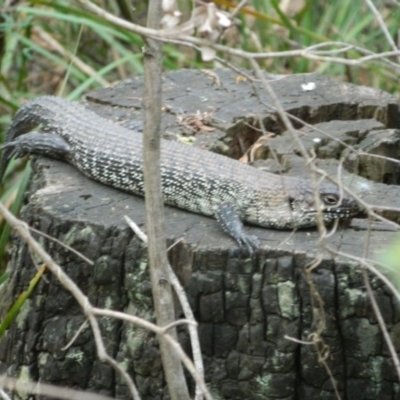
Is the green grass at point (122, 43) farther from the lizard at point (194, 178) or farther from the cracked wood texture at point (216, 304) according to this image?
the cracked wood texture at point (216, 304)

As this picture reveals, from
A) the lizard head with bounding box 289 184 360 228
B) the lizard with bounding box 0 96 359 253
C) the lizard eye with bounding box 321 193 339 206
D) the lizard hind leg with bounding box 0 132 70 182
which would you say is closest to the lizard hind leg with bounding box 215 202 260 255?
the lizard with bounding box 0 96 359 253

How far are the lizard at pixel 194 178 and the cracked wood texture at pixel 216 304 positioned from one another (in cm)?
7

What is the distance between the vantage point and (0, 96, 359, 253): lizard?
3793mm

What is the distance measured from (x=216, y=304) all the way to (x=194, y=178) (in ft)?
2.46

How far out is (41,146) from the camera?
458 cm

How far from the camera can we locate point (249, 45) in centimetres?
741

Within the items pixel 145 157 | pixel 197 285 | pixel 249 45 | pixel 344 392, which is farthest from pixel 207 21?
pixel 249 45

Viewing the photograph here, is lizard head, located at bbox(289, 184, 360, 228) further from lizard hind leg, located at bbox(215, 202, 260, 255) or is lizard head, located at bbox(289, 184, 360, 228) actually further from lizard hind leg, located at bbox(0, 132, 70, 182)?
lizard hind leg, located at bbox(0, 132, 70, 182)

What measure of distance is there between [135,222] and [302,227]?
2.23 ft

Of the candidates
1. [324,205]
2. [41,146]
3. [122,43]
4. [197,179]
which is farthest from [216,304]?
[122,43]

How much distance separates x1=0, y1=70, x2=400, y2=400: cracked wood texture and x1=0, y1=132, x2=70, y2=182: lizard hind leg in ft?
0.92

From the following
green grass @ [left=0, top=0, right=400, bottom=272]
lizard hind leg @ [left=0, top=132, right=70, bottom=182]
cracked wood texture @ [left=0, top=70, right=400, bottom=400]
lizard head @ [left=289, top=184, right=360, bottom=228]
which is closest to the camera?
cracked wood texture @ [left=0, top=70, right=400, bottom=400]

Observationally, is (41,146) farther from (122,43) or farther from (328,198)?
(122,43)

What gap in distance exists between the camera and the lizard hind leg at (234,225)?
348 centimetres
